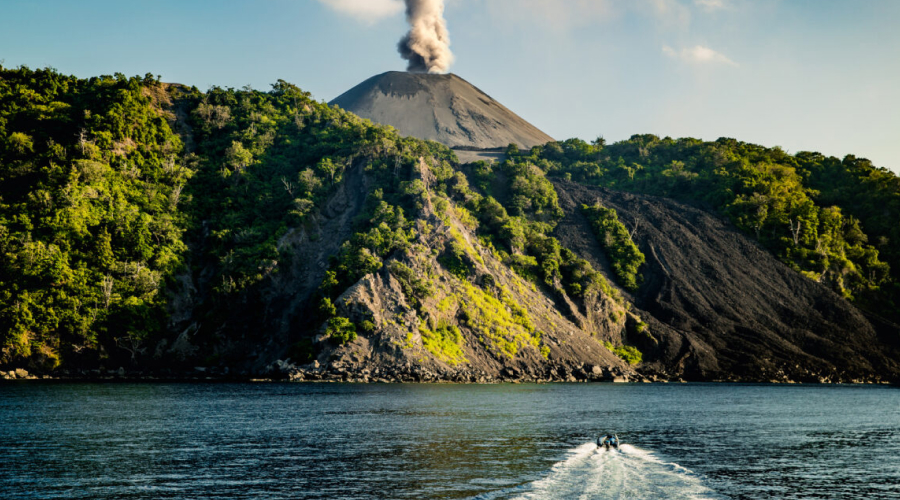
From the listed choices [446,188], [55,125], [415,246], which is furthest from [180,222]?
[446,188]

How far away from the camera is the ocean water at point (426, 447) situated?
2556 centimetres

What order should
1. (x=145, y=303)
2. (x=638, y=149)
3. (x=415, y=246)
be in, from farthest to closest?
(x=638, y=149), (x=415, y=246), (x=145, y=303)

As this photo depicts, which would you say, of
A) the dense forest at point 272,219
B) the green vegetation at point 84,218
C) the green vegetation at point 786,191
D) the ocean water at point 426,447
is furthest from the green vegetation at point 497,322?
the green vegetation at point 786,191

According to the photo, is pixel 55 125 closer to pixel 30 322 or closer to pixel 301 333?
pixel 30 322

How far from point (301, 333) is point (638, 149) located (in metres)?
130

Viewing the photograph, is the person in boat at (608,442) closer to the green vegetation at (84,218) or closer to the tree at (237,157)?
the green vegetation at (84,218)

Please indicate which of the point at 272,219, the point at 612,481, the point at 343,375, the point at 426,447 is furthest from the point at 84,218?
the point at 612,481

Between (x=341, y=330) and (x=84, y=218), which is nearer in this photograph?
(x=341, y=330)

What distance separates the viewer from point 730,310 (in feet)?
395

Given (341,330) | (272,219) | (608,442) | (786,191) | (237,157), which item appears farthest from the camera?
(786,191)

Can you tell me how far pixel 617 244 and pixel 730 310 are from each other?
25767mm

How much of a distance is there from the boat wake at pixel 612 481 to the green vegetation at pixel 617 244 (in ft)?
318

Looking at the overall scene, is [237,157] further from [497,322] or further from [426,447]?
[426,447]

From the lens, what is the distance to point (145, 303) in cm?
9444
